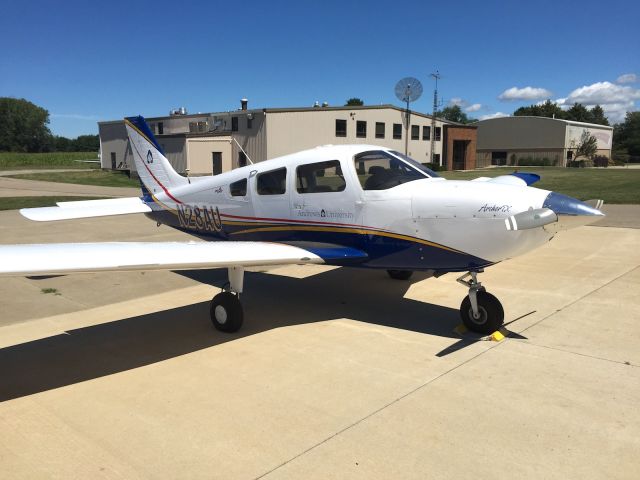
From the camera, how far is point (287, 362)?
→ 5.48m

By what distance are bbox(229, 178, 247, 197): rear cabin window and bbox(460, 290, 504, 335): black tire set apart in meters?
3.87

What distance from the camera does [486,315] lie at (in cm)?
609

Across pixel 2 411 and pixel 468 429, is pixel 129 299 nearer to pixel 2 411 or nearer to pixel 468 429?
pixel 2 411

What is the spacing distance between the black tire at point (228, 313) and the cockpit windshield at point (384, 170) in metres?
2.31

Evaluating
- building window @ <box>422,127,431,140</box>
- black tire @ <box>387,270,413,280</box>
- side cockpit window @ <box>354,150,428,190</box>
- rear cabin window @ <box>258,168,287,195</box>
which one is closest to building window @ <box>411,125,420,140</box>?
building window @ <box>422,127,431,140</box>

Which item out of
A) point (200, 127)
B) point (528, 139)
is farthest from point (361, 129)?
point (528, 139)

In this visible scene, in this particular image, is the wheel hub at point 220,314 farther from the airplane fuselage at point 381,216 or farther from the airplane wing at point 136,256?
the airplane fuselage at point 381,216

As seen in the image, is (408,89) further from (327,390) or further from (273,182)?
(327,390)

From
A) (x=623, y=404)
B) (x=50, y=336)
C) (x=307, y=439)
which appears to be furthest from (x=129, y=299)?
(x=623, y=404)

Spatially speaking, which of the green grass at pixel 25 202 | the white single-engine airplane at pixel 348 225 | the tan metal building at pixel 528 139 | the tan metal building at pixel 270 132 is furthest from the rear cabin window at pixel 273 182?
the tan metal building at pixel 528 139

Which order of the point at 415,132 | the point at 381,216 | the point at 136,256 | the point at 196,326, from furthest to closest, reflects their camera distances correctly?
the point at 415,132 → the point at 196,326 → the point at 381,216 → the point at 136,256

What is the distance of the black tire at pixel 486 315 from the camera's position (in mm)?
6066

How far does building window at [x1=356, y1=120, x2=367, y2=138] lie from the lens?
142ft

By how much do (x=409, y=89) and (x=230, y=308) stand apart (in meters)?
35.5
